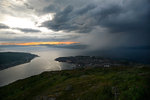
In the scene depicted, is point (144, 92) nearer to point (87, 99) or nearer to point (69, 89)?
point (87, 99)

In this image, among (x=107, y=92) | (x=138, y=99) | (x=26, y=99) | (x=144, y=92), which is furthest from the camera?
(x=26, y=99)

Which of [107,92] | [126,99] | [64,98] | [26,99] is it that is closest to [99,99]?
[107,92]

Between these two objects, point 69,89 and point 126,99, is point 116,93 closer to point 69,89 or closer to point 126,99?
point 126,99

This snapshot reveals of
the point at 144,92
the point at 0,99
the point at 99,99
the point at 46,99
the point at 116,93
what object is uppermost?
the point at 144,92

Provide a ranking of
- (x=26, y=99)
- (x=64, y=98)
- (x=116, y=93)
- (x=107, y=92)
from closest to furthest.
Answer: (x=116, y=93)
(x=107, y=92)
(x=64, y=98)
(x=26, y=99)

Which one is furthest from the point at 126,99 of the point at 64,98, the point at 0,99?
the point at 0,99

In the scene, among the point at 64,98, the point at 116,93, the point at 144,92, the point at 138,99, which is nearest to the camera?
the point at 138,99

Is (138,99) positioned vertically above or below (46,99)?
above

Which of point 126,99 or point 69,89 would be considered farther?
point 69,89

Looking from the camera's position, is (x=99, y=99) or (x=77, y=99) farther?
(x=77, y=99)
